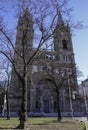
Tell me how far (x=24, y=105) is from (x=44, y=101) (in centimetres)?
5581

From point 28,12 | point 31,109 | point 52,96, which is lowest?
point 31,109

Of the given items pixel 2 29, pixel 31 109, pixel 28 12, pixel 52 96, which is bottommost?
pixel 31 109

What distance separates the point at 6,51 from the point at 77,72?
22.2 meters

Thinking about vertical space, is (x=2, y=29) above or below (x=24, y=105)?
above

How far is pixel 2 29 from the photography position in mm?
21438

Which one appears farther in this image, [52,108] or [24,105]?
[52,108]

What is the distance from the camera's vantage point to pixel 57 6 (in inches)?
867

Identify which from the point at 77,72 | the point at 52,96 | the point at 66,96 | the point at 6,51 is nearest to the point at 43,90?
the point at 52,96

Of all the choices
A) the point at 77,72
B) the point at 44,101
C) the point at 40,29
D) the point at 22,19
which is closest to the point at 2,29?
the point at 22,19

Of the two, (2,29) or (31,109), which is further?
(31,109)

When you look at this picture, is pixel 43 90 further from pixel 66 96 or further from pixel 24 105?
pixel 24 105

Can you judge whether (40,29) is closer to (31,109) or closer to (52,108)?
(31,109)

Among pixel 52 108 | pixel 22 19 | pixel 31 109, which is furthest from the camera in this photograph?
pixel 52 108

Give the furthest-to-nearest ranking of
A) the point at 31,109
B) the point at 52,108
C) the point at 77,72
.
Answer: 1. the point at 52,108
2. the point at 31,109
3. the point at 77,72
